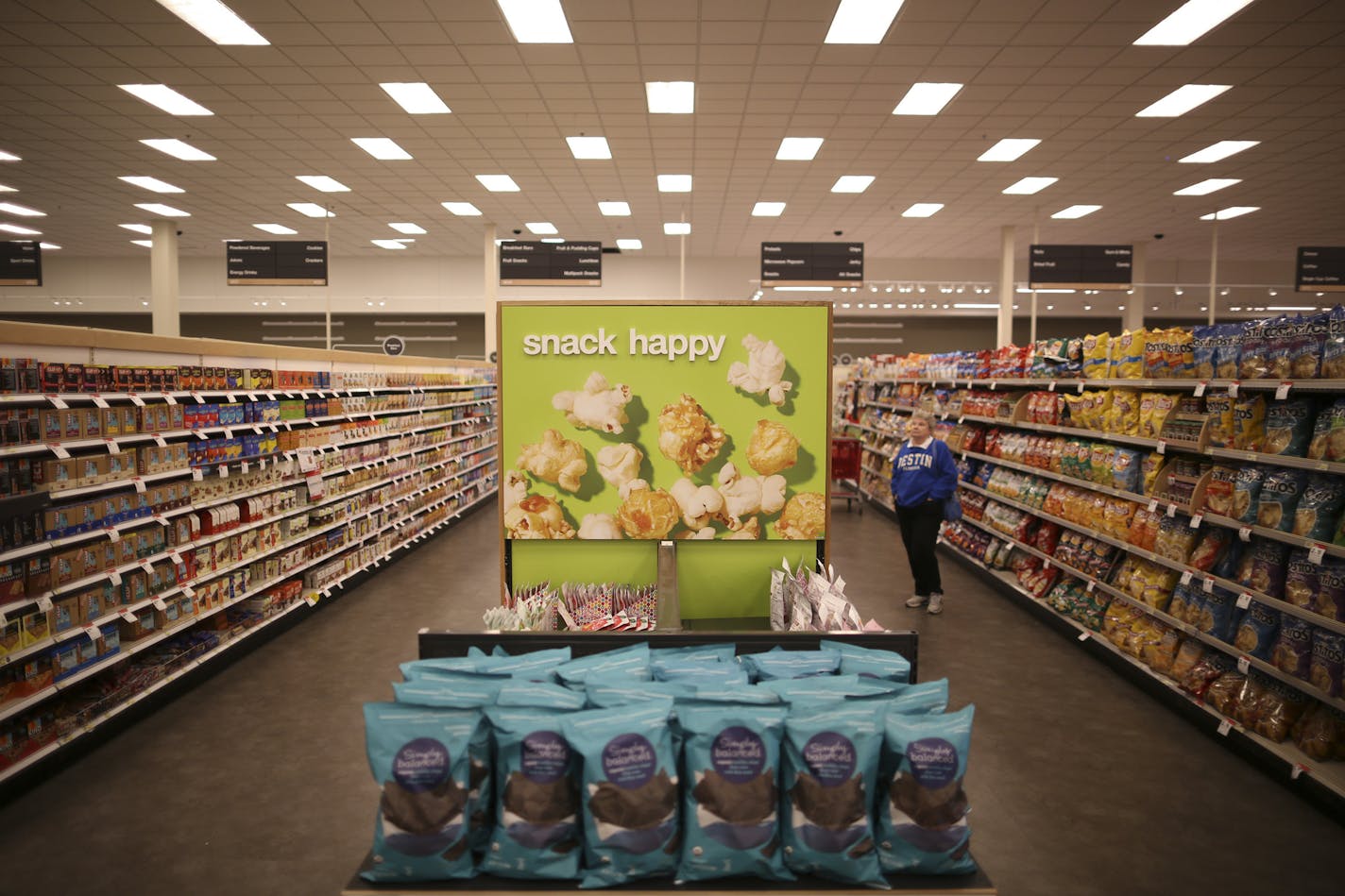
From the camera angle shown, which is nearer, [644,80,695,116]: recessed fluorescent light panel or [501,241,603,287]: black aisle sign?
[644,80,695,116]: recessed fluorescent light panel

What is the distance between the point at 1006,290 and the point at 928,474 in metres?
8.50

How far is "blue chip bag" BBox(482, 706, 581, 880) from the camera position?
155 centimetres

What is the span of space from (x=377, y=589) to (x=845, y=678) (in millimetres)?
6279

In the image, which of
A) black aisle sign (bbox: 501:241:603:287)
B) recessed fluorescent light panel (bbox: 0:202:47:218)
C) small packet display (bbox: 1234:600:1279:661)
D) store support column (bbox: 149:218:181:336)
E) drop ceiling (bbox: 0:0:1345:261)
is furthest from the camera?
store support column (bbox: 149:218:181:336)

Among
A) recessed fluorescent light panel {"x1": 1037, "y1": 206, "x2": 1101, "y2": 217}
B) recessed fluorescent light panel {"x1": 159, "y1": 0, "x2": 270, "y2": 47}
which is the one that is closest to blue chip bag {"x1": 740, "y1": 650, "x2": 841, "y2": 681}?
recessed fluorescent light panel {"x1": 159, "y1": 0, "x2": 270, "y2": 47}

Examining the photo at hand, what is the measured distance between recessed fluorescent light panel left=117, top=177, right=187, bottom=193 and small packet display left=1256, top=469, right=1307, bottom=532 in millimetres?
13052

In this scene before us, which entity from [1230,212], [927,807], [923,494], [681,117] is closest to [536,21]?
[681,117]

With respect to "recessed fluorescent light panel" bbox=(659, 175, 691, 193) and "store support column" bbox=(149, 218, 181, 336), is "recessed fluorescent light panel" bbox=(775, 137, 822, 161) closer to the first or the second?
"recessed fluorescent light panel" bbox=(659, 175, 691, 193)

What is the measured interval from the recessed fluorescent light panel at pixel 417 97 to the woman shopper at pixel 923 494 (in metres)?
5.65

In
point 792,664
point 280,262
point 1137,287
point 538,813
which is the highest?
point 1137,287

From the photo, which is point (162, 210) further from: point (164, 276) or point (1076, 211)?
point (1076, 211)

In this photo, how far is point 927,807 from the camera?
156 cm

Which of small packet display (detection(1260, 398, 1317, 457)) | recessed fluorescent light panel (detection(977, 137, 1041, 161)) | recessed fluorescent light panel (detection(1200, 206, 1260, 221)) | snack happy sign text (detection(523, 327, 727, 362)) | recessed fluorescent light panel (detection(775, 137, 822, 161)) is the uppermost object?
recessed fluorescent light panel (detection(1200, 206, 1260, 221))

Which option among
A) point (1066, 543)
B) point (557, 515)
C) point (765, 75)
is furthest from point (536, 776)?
point (765, 75)
